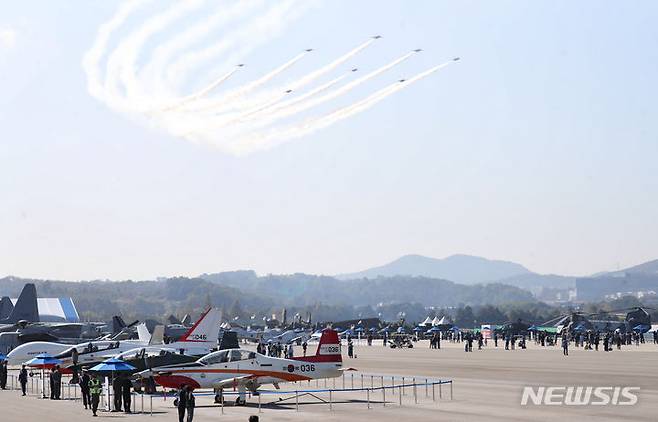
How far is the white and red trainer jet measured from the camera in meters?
36.0

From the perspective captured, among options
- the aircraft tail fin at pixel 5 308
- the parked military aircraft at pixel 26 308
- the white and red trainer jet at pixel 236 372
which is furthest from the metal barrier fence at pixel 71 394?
the aircraft tail fin at pixel 5 308

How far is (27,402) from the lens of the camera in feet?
124

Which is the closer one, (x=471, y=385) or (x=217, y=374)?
(x=217, y=374)

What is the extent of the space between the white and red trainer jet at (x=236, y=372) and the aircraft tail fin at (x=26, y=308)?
57202mm

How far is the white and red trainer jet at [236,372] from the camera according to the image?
3600 centimetres

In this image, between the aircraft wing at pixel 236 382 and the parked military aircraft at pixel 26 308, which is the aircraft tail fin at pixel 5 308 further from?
the aircraft wing at pixel 236 382

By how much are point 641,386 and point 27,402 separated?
24.2 meters

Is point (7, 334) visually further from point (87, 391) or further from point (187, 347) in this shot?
point (87, 391)

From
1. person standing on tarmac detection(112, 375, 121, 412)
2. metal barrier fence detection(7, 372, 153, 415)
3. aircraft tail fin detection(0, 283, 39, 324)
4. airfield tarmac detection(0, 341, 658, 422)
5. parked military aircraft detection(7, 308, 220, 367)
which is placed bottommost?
airfield tarmac detection(0, 341, 658, 422)

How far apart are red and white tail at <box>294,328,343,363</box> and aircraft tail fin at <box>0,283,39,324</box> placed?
192 ft

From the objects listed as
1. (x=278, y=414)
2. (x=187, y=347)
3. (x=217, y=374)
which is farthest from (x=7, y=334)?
(x=278, y=414)

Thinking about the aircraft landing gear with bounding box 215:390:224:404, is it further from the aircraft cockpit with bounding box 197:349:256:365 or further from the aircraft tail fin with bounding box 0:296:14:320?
the aircraft tail fin with bounding box 0:296:14:320

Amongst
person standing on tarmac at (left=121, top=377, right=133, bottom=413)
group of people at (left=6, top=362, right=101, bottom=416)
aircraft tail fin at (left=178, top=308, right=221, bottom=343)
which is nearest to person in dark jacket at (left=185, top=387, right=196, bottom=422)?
group of people at (left=6, top=362, right=101, bottom=416)

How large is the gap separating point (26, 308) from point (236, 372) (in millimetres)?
59477
